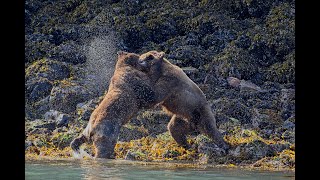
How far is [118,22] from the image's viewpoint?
65.5ft

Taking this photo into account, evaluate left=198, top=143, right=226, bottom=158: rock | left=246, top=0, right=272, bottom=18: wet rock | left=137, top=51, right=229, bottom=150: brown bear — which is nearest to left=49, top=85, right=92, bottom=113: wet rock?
left=137, top=51, right=229, bottom=150: brown bear

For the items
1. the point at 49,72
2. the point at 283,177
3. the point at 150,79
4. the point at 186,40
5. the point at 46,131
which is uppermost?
the point at 186,40

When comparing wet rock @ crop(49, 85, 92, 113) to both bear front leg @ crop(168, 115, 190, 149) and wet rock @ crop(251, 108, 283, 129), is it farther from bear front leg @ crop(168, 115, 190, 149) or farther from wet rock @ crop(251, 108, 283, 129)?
wet rock @ crop(251, 108, 283, 129)

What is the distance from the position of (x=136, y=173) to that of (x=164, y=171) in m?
0.58

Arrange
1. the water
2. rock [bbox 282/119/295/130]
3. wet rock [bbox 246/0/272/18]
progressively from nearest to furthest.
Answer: the water < rock [bbox 282/119/295/130] < wet rock [bbox 246/0/272/18]

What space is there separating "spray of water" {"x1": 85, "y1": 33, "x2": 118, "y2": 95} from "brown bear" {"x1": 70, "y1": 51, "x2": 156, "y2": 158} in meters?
5.63

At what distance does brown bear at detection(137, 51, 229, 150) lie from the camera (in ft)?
35.3

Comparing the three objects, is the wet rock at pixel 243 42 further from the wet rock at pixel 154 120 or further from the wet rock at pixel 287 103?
the wet rock at pixel 154 120

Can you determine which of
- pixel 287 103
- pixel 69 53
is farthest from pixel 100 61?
Answer: pixel 287 103

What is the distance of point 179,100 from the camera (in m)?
10.9
